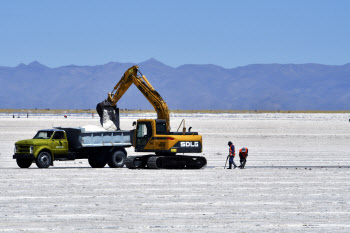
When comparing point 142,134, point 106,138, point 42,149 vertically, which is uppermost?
point 142,134

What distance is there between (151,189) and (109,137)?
34.5 feet

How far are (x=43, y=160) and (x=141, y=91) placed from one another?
6.17m

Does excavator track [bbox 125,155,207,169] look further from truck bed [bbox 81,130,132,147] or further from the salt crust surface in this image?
truck bed [bbox 81,130,132,147]

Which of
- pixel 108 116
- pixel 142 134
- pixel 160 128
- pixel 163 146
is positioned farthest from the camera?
pixel 108 116

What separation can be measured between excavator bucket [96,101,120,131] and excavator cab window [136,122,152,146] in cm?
308

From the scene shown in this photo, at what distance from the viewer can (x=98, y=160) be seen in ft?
103

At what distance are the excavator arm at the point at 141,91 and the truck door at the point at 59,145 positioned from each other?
3153 millimetres

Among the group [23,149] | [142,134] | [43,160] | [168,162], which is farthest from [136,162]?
[23,149]

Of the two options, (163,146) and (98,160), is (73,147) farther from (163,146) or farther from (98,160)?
(163,146)

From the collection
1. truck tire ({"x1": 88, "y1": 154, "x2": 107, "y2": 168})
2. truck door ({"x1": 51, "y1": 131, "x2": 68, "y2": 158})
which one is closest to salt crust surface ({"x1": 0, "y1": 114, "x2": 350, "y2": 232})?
truck door ({"x1": 51, "y1": 131, "x2": 68, "y2": 158})

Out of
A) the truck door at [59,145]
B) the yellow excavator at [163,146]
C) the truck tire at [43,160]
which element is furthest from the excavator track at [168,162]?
the truck tire at [43,160]

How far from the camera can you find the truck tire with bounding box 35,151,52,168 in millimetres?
29922

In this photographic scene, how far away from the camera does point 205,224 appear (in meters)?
14.1

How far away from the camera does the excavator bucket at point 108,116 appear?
109ft
